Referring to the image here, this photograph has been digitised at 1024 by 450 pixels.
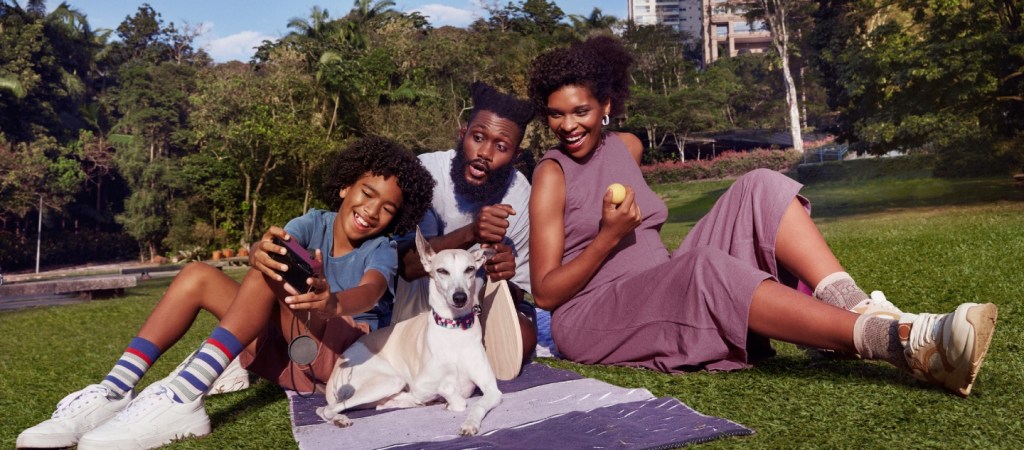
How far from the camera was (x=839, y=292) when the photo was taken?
3.67 meters

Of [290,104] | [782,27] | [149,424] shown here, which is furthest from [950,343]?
[782,27]

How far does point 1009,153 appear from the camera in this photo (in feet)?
91.0

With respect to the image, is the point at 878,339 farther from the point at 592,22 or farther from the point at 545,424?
the point at 592,22

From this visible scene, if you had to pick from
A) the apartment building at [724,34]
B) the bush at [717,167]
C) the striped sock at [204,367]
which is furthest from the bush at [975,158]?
the apartment building at [724,34]

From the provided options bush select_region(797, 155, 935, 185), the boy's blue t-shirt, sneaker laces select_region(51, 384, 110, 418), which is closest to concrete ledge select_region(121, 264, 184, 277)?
the boy's blue t-shirt

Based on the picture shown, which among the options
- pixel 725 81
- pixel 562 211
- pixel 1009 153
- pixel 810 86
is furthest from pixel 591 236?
pixel 810 86

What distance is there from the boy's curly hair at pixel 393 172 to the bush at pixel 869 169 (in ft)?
115

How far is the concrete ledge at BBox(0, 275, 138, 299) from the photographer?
13344 millimetres

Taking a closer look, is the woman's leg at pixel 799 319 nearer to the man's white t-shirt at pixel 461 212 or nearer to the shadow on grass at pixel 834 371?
the shadow on grass at pixel 834 371

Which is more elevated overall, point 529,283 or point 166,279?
point 529,283

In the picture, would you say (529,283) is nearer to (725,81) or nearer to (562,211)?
(562,211)

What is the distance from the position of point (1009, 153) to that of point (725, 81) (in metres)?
35.5

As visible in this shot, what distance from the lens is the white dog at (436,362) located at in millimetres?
3531

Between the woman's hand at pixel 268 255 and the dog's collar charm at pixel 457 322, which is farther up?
the woman's hand at pixel 268 255
